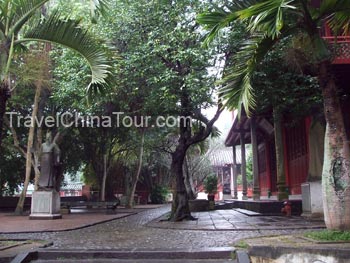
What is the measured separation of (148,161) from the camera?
35562 mm

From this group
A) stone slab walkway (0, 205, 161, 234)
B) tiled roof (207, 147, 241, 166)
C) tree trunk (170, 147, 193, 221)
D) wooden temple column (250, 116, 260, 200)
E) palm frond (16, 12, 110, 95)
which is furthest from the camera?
tiled roof (207, 147, 241, 166)

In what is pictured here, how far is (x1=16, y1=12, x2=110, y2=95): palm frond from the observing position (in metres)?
8.29

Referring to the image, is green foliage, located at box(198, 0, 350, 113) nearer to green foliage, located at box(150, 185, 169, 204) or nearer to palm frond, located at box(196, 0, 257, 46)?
palm frond, located at box(196, 0, 257, 46)

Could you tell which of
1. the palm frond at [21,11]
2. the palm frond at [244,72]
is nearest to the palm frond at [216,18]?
the palm frond at [244,72]

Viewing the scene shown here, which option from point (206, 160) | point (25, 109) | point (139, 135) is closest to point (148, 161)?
point (206, 160)

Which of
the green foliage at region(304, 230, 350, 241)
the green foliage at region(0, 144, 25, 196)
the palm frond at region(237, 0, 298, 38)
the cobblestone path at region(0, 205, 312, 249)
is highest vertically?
the palm frond at region(237, 0, 298, 38)

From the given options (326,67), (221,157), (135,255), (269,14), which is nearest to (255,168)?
(326,67)

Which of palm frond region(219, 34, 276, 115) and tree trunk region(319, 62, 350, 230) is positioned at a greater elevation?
palm frond region(219, 34, 276, 115)

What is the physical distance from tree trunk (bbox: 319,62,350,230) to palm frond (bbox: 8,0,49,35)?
528 centimetres

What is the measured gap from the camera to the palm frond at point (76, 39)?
829cm

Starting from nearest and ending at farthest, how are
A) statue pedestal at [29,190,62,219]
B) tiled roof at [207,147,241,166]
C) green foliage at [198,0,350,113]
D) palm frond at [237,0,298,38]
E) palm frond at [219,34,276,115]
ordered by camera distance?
palm frond at [237,0,298,38]
green foliage at [198,0,350,113]
palm frond at [219,34,276,115]
statue pedestal at [29,190,62,219]
tiled roof at [207,147,241,166]

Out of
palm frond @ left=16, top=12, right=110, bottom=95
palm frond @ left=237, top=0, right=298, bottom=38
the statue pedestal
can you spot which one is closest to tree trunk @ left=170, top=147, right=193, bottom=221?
the statue pedestal

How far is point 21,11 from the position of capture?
815 centimetres

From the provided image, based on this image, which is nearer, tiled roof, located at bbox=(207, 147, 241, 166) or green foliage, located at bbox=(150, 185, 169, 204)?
green foliage, located at bbox=(150, 185, 169, 204)
